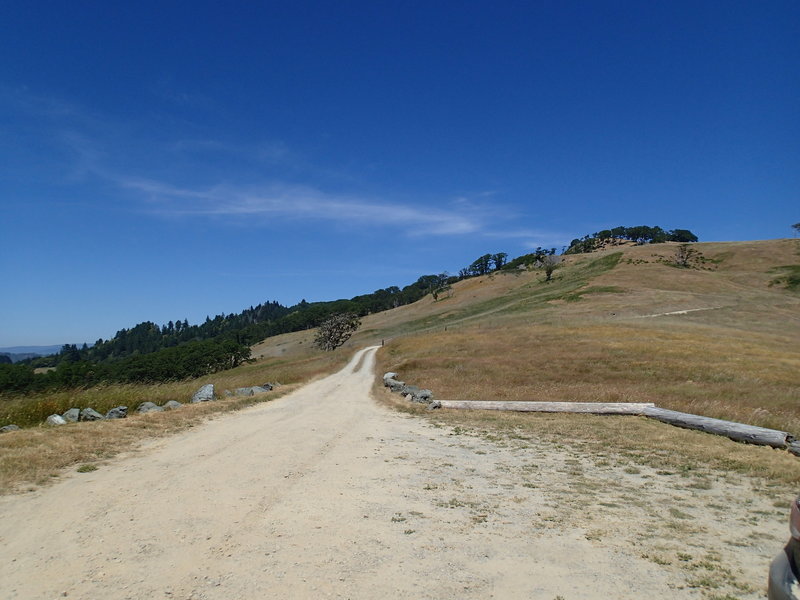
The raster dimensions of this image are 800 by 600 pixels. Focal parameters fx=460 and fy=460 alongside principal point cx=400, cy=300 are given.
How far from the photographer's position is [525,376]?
30.4 metres

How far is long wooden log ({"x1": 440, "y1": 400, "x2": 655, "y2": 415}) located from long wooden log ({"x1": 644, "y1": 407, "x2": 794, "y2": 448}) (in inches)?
48.1

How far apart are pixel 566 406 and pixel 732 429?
7357 millimetres

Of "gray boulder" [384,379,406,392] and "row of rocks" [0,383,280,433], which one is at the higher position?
"row of rocks" [0,383,280,433]

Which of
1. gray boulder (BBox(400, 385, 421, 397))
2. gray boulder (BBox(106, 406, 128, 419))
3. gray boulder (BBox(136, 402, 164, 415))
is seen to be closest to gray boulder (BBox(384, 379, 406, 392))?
gray boulder (BBox(400, 385, 421, 397))

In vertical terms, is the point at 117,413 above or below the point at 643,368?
above

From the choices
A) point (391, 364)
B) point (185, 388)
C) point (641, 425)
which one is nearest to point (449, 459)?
point (641, 425)

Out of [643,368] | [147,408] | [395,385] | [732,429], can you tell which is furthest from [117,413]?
[643,368]

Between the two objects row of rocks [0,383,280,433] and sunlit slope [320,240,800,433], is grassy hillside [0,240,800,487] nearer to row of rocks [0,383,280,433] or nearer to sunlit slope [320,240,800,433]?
sunlit slope [320,240,800,433]

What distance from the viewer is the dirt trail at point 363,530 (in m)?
5.50

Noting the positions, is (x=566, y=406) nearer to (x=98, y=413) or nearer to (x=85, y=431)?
(x=85, y=431)

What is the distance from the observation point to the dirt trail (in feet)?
18.0

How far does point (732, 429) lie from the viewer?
49.8ft

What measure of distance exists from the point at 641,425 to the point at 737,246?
12160cm

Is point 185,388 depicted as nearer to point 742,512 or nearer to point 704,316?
point 742,512
